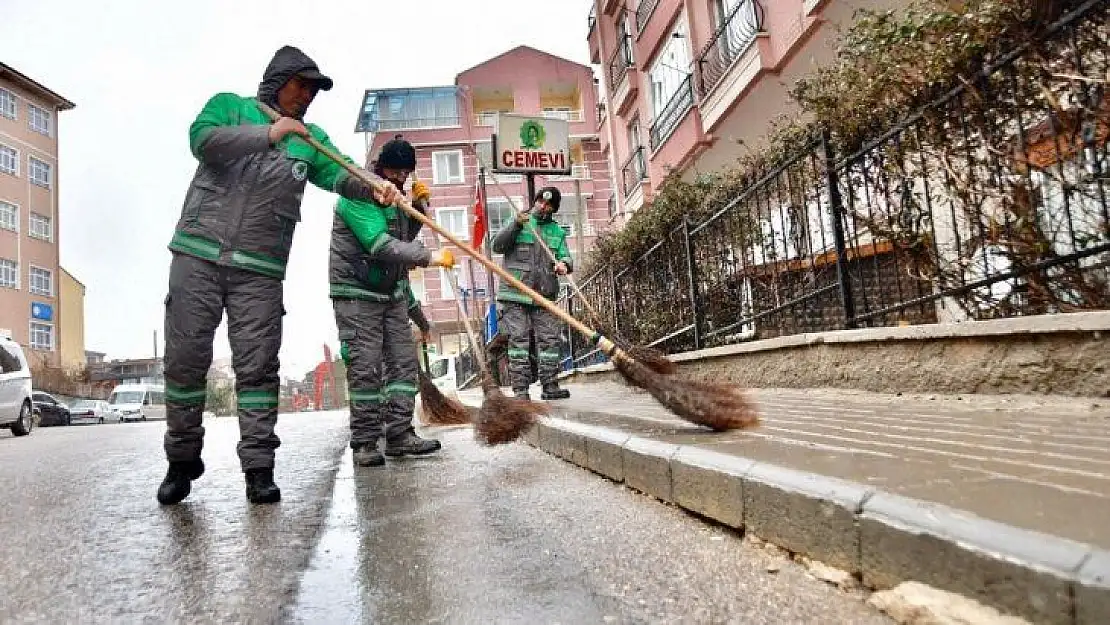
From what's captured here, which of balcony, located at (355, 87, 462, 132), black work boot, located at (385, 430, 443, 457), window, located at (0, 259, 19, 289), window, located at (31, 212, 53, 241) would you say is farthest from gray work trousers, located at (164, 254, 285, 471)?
window, located at (31, 212, 53, 241)

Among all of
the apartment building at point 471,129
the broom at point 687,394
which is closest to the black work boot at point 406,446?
the broom at point 687,394

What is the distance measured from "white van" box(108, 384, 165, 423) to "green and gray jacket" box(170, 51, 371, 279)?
113 ft

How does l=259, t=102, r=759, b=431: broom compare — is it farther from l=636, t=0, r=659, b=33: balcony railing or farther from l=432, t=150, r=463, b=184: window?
l=432, t=150, r=463, b=184: window

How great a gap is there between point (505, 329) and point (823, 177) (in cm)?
330

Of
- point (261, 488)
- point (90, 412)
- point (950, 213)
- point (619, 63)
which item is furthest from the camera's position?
point (90, 412)

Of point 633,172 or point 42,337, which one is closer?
point 633,172

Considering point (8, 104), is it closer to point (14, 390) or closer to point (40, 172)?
point (40, 172)

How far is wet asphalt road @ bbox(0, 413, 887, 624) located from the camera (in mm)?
1987

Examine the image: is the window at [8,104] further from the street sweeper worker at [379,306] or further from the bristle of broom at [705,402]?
the bristle of broom at [705,402]

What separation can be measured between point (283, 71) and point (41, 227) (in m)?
44.9

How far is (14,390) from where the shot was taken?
14453 mm

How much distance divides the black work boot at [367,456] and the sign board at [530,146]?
5.96m

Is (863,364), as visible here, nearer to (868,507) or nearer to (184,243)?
(868,507)

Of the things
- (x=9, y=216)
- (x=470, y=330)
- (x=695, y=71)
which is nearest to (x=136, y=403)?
(x=9, y=216)
